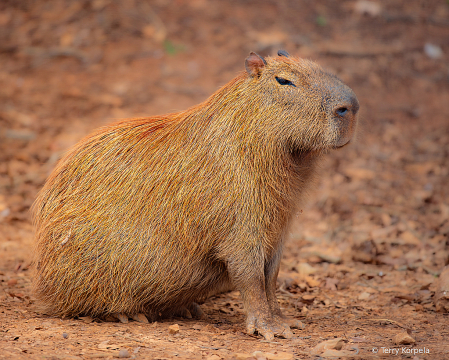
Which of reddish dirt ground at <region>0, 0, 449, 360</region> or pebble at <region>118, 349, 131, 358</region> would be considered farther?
reddish dirt ground at <region>0, 0, 449, 360</region>

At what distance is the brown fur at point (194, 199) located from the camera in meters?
3.68

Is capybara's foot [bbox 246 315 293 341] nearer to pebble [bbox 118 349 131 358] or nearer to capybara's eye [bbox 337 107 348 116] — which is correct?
pebble [bbox 118 349 131 358]

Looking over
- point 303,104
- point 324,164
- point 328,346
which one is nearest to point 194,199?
point 303,104

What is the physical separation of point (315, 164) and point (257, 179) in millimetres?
530

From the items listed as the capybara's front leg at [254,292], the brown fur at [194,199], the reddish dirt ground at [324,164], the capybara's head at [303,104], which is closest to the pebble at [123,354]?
the reddish dirt ground at [324,164]

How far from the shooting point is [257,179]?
3.69 metres

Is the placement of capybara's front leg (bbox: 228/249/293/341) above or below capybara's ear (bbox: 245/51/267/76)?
below

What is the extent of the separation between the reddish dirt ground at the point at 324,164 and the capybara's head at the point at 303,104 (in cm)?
106

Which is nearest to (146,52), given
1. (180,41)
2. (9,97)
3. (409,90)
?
(180,41)

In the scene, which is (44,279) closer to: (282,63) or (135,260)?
(135,260)

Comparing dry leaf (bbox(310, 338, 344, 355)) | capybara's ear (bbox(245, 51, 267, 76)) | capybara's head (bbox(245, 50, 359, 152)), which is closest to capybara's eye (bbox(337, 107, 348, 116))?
capybara's head (bbox(245, 50, 359, 152))

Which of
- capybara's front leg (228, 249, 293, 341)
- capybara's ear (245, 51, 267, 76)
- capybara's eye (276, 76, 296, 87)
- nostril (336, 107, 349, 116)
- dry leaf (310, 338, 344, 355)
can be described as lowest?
dry leaf (310, 338, 344, 355)

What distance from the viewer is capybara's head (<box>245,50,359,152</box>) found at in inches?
143

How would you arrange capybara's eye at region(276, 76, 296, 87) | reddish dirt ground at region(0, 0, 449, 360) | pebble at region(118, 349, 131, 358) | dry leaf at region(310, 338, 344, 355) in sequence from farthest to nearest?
capybara's eye at region(276, 76, 296, 87)
reddish dirt ground at region(0, 0, 449, 360)
dry leaf at region(310, 338, 344, 355)
pebble at region(118, 349, 131, 358)
